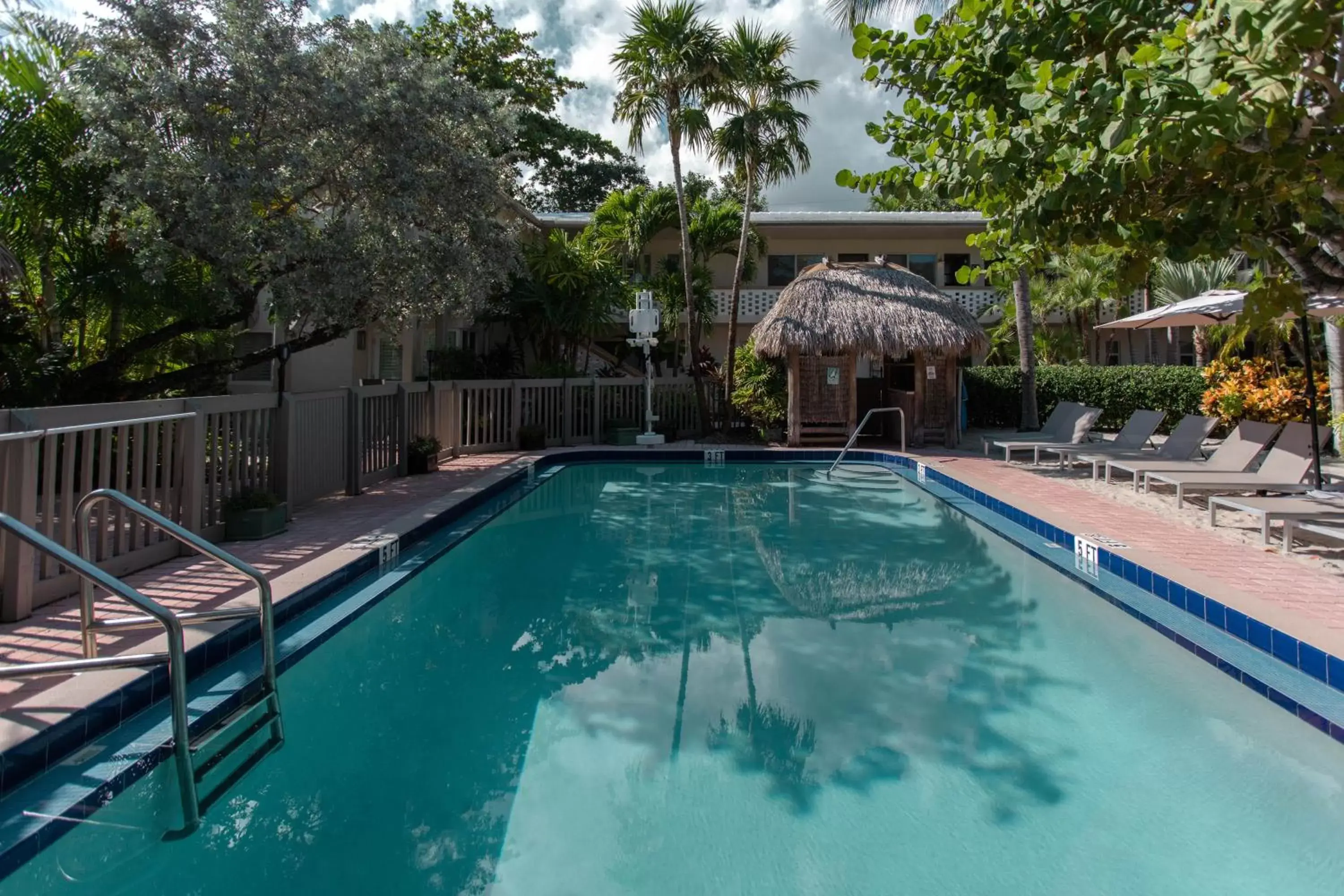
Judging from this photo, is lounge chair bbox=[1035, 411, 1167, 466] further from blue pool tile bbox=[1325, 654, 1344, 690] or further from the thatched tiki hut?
blue pool tile bbox=[1325, 654, 1344, 690]

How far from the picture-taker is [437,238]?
9352 millimetres

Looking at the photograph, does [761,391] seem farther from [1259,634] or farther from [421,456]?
[1259,634]

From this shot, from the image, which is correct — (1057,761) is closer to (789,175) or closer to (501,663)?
(501,663)

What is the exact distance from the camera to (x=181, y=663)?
3.30 meters

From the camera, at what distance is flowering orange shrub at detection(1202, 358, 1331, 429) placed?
566 inches

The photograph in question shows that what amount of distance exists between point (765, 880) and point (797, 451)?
42.5ft

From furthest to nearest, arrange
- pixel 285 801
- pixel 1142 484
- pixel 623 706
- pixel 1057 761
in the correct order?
pixel 1142 484 < pixel 623 706 < pixel 1057 761 < pixel 285 801

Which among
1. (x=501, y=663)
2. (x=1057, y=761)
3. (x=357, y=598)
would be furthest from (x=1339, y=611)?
(x=357, y=598)

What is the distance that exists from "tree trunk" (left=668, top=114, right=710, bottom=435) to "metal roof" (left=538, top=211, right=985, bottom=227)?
5.72 m

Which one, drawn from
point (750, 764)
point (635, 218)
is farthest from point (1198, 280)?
point (750, 764)

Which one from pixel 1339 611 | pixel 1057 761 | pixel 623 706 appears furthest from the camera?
pixel 1339 611

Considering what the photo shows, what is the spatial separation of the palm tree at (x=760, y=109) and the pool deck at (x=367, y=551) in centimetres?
774

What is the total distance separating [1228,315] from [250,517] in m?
11.0

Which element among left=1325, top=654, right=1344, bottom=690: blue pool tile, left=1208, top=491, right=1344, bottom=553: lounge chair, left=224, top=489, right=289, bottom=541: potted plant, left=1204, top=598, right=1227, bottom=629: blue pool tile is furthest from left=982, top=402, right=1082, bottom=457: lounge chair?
left=224, top=489, right=289, bottom=541: potted plant
